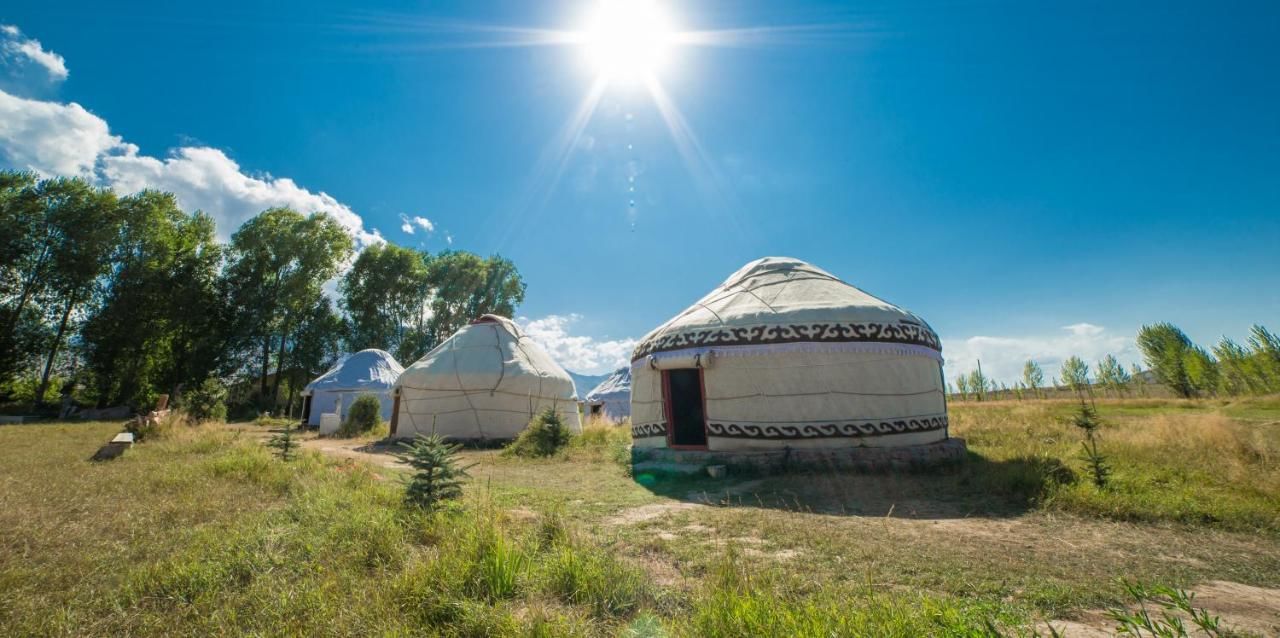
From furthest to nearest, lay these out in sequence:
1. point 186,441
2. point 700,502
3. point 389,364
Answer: point 389,364 → point 186,441 → point 700,502

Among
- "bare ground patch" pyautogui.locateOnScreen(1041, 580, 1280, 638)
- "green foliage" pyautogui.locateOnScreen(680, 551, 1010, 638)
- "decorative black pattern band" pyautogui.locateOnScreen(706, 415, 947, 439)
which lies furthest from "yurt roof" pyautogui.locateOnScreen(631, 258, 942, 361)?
"green foliage" pyautogui.locateOnScreen(680, 551, 1010, 638)

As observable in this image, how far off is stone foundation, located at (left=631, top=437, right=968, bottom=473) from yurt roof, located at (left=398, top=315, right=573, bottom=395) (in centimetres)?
715

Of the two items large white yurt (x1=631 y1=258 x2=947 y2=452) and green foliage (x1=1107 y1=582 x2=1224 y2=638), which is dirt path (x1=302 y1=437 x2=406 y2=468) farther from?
green foliage (x1=1107 y1=582 x2=1224 y2=638)

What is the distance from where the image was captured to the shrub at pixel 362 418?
14.2 meters

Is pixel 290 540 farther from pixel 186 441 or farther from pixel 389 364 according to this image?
pixel 389 364

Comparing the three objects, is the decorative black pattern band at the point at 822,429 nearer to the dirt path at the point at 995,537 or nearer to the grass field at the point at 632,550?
the grass field at the point at 632,550

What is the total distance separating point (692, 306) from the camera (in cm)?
900

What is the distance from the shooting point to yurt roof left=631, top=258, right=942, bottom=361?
690 cm

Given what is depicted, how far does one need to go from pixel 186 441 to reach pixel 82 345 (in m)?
20.7

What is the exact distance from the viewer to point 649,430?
794 cm

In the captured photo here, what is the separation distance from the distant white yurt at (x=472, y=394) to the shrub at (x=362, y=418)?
2444 millimetres

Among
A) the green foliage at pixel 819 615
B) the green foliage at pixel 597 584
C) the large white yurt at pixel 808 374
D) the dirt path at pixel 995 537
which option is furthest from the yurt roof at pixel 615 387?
the green foliage at pixel 819 615

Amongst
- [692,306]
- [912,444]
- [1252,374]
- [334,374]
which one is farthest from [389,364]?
[1252,374]

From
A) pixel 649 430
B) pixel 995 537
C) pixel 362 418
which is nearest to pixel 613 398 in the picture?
pixel 362 418
